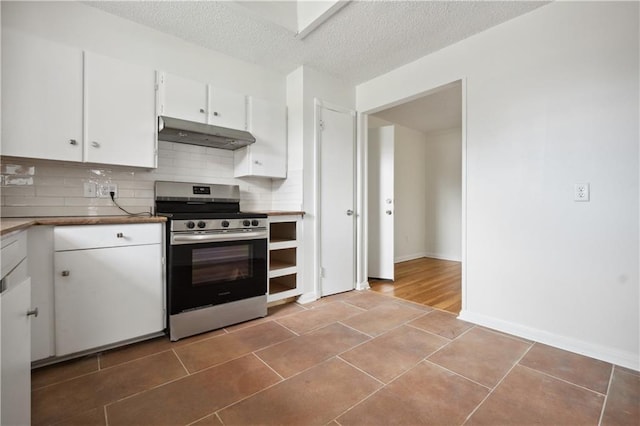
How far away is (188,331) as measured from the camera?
2150 millimetres

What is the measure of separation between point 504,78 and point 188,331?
307cm

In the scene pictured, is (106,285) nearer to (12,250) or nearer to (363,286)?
(12,250)

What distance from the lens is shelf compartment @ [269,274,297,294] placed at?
2.95 metres

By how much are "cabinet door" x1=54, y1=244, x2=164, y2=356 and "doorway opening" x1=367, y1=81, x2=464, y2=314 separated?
7.74ft

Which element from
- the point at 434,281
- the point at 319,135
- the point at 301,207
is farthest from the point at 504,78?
the point at 434,281

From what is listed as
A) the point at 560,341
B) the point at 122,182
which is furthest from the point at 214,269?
the point at 560,341

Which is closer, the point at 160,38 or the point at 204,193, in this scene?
the point at 160,38

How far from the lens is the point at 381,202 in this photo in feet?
13.0

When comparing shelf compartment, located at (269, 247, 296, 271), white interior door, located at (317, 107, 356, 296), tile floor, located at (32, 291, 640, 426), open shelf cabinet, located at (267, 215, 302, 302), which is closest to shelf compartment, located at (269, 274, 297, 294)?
open shelf cabinet, located at (267, 215, 302, 302)

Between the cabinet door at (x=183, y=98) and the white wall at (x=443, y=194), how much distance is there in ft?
14.7

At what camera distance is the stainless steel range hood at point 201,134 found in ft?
7.53

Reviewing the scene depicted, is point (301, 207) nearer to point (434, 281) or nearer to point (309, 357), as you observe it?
point (309, 357)

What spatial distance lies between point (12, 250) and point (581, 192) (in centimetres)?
315

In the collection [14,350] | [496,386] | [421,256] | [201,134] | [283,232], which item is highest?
[201,134]
